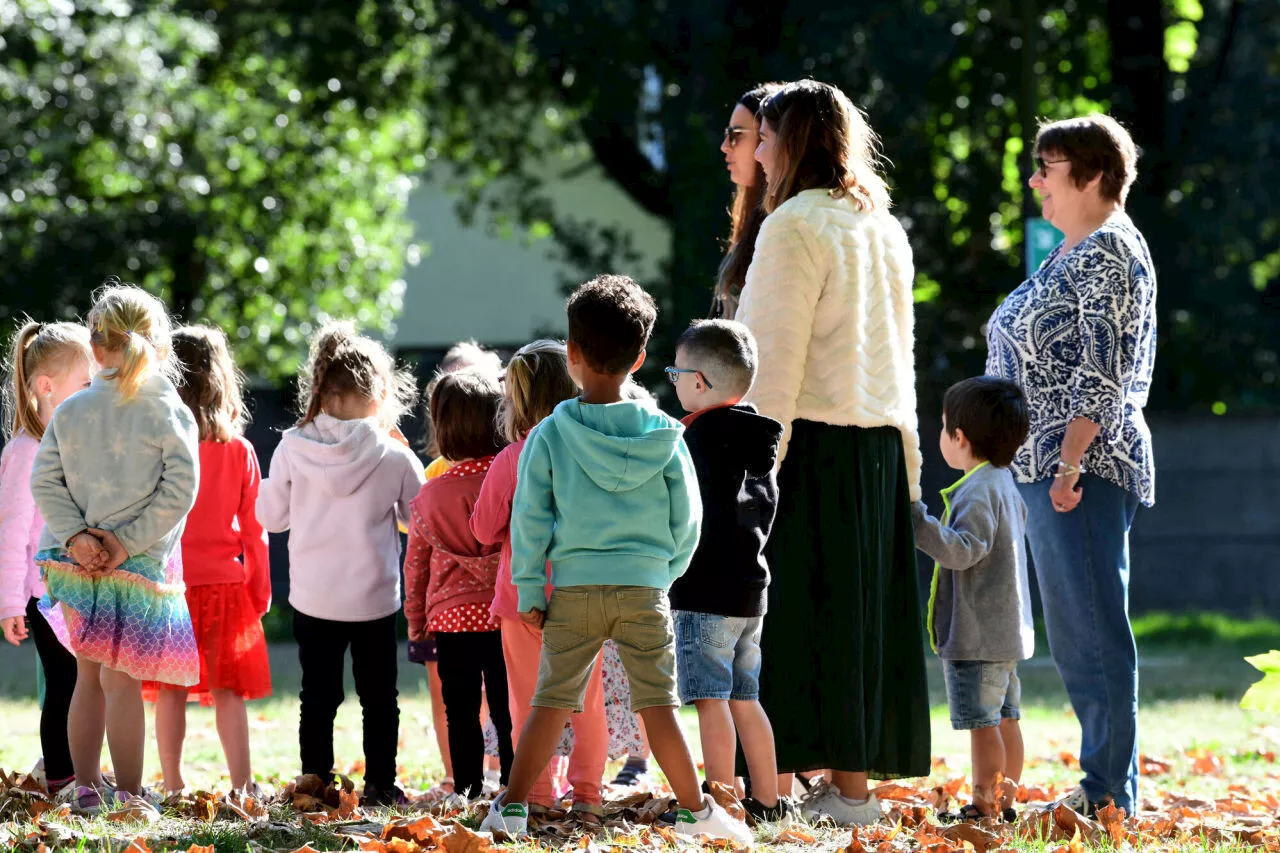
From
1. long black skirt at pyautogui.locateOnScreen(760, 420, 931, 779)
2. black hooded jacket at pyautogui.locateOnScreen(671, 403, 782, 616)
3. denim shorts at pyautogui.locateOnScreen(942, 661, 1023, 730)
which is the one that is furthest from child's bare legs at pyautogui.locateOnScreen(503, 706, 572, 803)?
denim shorts at pyautogui.locateOnScreen(942, 661, 1023, 730)

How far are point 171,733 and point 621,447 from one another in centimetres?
235

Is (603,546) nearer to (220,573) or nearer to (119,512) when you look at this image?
(119,512)

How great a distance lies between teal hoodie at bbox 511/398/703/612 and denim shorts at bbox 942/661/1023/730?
A: 140 cm

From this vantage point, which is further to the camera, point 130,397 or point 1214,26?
point 1214,26

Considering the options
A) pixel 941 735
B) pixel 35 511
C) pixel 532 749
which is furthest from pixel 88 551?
pixel 941 735

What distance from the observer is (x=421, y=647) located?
5957 mm

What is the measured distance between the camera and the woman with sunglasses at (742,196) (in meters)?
5.46

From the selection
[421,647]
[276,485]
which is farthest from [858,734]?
[276,485]

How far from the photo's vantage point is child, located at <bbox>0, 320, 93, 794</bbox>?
578 cm

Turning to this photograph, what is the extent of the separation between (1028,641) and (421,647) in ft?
7.15

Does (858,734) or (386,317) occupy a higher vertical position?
(386,317)

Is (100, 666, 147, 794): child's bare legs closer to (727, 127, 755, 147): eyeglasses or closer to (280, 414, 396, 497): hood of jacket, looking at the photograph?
(280, 414, 396, 497): hood of jacket

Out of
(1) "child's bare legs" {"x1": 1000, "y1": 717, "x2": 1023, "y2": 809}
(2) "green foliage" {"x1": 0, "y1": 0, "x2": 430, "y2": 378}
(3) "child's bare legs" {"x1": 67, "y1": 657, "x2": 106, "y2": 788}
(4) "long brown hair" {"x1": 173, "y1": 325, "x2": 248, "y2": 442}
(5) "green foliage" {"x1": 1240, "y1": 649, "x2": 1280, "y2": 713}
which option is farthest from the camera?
(2) "green foliage" {"x1": 0, "y1": 0, "x2": 430, "y2": 378}

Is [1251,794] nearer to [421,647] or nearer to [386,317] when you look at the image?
[421,647]
